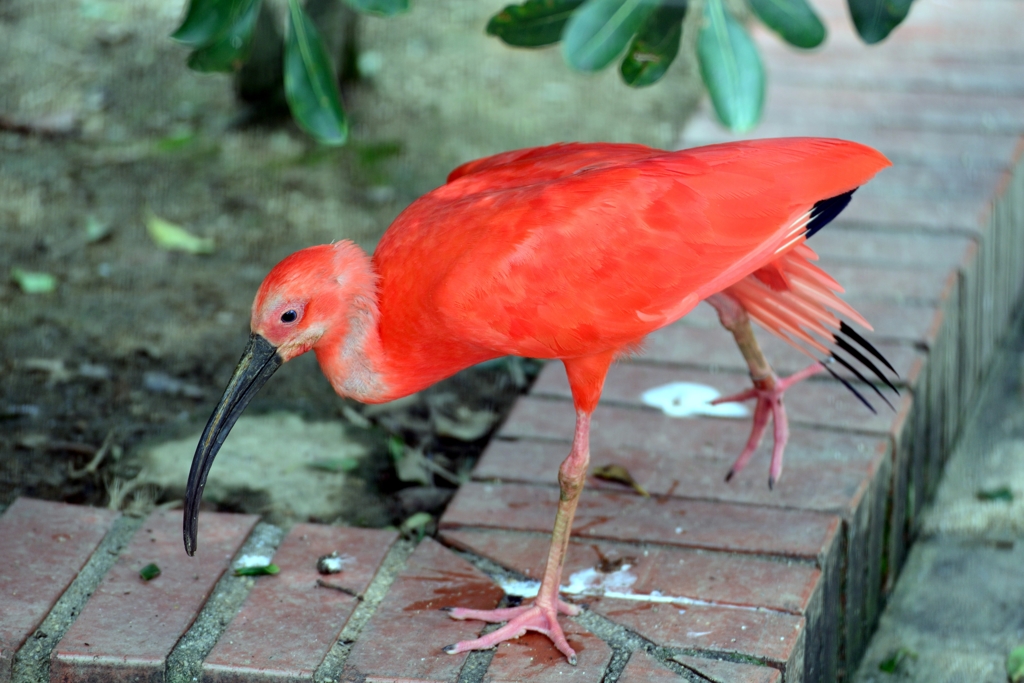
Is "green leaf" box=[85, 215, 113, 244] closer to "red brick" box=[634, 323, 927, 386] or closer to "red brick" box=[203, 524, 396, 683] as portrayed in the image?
"red brick" box=[203, 524, 396, 683]

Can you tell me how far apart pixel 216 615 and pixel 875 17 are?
1.99 meters

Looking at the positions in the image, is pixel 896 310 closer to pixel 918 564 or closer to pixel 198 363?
pixel 918 564

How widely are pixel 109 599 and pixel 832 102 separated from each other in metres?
3.41

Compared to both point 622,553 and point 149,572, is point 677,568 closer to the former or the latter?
point 622,553

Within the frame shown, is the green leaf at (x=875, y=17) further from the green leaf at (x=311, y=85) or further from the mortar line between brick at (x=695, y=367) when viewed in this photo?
the green leaf at (x=311, y=85)

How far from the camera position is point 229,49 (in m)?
2.81

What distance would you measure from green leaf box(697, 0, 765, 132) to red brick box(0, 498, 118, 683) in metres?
1.71

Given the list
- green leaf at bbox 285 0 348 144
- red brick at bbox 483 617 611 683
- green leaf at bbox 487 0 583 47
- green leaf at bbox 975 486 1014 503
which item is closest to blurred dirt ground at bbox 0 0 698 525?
red brick at bbox 483 617 611 683

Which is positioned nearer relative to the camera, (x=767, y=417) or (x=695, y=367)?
(x=767, y=417)

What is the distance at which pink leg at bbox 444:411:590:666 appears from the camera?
2.45m

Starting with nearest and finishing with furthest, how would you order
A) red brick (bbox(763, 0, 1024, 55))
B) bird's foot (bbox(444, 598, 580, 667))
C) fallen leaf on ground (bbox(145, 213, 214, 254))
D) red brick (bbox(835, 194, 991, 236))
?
bird's foot (bbox(444, 598, 580, 667)) → red brick (bbox(835, 194, 991, 236)) → fallen leaf on ground (bbox(145, 213, 214, 254)) → red brick (bbox(763, 0, 1024, 55))

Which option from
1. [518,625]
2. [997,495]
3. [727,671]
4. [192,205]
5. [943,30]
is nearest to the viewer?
[727,671]

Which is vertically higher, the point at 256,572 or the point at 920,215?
the point at 920,215

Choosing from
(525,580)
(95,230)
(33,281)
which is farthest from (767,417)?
(95,230)
